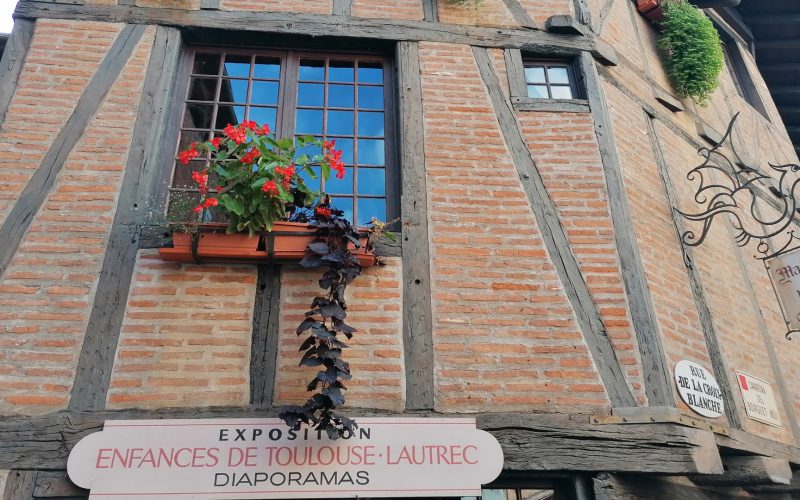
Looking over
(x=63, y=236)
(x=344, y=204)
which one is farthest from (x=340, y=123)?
(x=63, y=236)

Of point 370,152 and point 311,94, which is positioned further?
point 311,94

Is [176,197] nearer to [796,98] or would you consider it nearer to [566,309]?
[566,309]

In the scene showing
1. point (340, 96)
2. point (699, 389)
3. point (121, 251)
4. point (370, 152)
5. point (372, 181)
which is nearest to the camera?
point (121, 251)

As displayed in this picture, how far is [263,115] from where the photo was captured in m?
4.49

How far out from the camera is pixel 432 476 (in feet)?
10.9

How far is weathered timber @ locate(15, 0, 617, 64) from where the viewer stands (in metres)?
4.53

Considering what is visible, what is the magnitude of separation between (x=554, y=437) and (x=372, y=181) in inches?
77.7

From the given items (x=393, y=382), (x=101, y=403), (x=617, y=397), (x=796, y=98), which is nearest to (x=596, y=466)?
(x=617, y=397)

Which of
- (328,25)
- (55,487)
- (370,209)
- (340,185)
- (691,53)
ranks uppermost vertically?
(691,53)

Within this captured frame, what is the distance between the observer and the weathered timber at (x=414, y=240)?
3605 mm

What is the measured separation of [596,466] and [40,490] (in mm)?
2831

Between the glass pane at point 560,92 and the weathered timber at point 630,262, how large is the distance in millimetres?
148

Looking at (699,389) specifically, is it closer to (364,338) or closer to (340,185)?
(364,338)

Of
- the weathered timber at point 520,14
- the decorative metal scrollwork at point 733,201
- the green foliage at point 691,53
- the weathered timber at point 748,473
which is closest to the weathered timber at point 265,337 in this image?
the weathered timber at point 748,473
